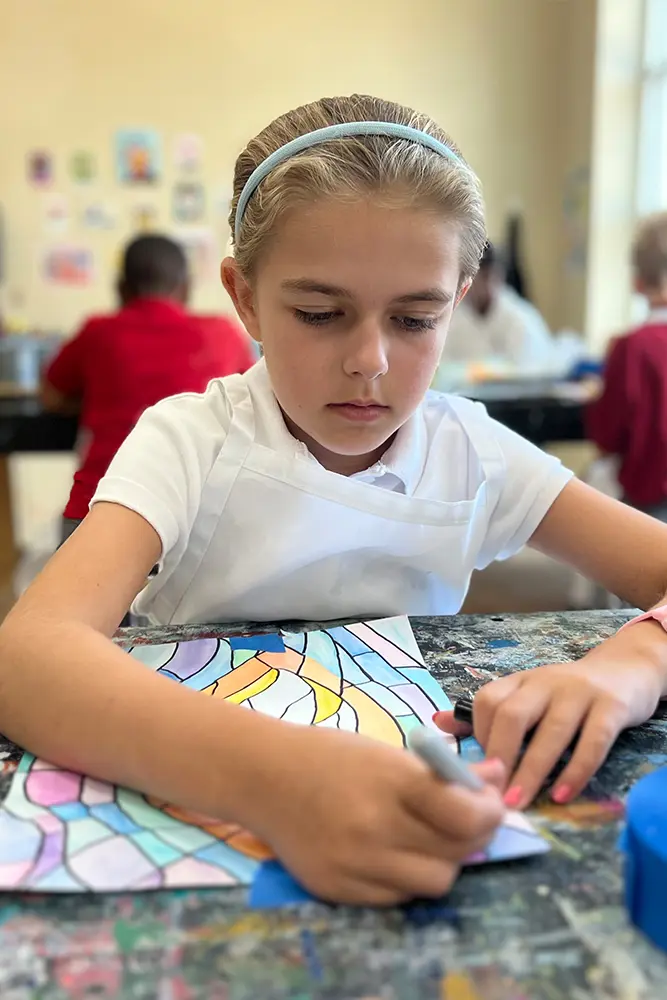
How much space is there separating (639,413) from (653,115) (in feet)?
7.08

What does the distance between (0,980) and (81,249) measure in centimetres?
379

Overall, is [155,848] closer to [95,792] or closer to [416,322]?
[95,792]

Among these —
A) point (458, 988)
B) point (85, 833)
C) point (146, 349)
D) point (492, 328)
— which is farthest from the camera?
point (492, 328)

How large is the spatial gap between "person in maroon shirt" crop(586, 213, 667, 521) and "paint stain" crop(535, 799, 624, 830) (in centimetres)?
175

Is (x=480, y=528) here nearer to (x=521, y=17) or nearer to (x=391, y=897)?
(x=391, y=897)

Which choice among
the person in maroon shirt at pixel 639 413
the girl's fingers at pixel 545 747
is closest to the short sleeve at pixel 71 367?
the person in maroon shirt at pixel 639 413

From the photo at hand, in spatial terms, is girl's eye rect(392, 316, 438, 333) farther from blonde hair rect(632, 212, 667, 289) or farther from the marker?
blonde hair rect(632, 212, 667, 289)

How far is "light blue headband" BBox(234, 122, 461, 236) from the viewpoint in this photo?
686 mm

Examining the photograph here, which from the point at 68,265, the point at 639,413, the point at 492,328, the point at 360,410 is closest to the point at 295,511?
Result: the point at 360,410

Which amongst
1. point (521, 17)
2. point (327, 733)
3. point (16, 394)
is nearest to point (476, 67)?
point (521, 17)

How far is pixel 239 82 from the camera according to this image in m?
3.78

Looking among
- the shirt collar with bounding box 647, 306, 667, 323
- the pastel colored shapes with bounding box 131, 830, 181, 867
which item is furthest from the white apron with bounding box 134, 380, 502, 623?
the shirt collar with bounding box 647, 306, 667, 323

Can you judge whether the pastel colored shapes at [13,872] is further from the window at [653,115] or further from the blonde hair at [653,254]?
the window at [653,115]

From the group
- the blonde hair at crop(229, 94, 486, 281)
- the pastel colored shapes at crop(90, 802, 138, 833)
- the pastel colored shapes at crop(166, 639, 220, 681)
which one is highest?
the blonde hair at crop(229, 94, 486, 281)
